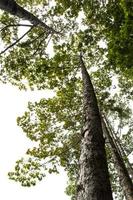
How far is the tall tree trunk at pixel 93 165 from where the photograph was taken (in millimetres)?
2857

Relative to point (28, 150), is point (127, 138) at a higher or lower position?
higher

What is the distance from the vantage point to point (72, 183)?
53.1 feet

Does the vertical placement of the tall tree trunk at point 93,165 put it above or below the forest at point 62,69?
below

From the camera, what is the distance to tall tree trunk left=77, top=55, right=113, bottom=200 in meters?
2.86

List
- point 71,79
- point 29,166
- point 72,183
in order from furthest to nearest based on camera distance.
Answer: point 72,183
point 71,79
point 29,166

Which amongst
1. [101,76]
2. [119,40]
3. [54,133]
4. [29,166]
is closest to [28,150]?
[29,166]

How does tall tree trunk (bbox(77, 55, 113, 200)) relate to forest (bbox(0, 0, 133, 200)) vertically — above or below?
below

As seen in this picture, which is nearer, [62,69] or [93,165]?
[93,165]

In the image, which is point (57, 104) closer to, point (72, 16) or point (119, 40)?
point (72, 16)

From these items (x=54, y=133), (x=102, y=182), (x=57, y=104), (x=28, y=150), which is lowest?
(x=102, y=182)

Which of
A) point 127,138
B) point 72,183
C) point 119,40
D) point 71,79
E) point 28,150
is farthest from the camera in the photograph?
point 127,138

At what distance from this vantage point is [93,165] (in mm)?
3389

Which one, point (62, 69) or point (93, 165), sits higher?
point (62, 69)

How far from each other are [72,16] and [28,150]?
18.8ft
